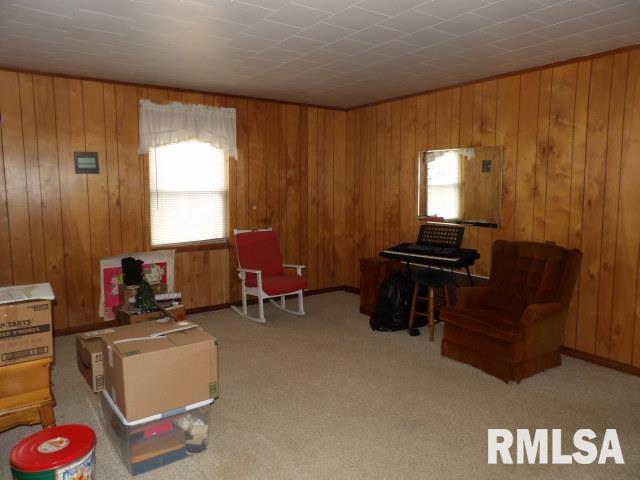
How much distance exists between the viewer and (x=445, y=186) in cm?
491

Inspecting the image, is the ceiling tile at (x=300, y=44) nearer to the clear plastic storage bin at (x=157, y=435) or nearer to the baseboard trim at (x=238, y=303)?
the clear plastic storage bin at (x=157, y=435)

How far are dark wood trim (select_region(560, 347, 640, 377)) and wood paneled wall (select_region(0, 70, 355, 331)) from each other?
3.14 metres

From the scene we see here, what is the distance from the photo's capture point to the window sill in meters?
4.99

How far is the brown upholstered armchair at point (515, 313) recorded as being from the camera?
131 inches

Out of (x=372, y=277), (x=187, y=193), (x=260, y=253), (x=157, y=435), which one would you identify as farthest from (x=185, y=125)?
(x=157, y=435)

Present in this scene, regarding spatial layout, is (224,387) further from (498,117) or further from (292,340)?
(498,117)

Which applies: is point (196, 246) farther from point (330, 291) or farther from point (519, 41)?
point (519, 41)

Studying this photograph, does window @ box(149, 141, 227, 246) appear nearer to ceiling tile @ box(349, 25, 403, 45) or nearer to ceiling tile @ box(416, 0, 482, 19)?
ceiling tile @ box(349, 25, 403, 45)

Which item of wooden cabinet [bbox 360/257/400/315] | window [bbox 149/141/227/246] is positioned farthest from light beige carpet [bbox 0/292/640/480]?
window [bbox 149/141/227/246]

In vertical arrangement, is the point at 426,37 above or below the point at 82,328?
above

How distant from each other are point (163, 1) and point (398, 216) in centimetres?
352

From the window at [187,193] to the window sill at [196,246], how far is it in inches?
1.5

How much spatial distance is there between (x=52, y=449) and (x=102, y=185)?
313 cm

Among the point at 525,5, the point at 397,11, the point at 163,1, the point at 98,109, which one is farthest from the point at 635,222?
the point at 98,109
